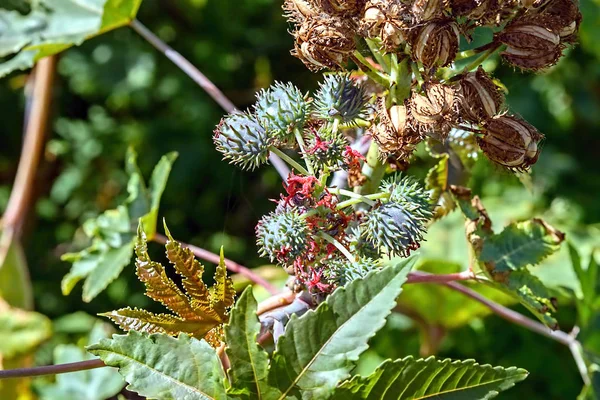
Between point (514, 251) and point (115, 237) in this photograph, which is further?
point (115, 237)

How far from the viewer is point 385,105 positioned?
→ 48.6 inches

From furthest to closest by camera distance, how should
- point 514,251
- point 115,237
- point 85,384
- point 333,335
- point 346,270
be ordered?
point 85,384 < point 115,237 < point 514,251 < point 346,270 < point 333,335

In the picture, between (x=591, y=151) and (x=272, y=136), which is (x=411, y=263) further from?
(x=591, y=151)

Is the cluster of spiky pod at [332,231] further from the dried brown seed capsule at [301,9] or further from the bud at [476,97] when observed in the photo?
the dried brown seed capsule at [301,9]

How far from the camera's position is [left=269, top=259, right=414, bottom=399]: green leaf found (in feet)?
3.48

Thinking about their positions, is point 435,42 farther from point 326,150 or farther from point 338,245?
point 338,245

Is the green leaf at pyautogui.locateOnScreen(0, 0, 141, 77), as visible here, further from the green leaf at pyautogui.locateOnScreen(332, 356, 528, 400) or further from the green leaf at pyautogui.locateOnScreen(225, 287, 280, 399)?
the green leaf at pyautogui.locateOnScreen(332, 356, 528, 400)

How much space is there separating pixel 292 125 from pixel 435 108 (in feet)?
0.90

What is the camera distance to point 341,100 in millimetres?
1258

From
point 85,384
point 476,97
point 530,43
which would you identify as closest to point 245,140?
point 476,97

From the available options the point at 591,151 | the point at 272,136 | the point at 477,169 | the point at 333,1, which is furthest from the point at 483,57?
the point at 591,151

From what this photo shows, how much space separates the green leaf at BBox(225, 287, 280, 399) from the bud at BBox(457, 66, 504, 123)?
0.47 m

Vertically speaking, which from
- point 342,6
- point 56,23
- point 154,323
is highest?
point 56,23

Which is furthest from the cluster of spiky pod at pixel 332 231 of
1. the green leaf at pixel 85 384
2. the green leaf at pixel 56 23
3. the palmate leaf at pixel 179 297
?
the green leaf at pixel 85 384
